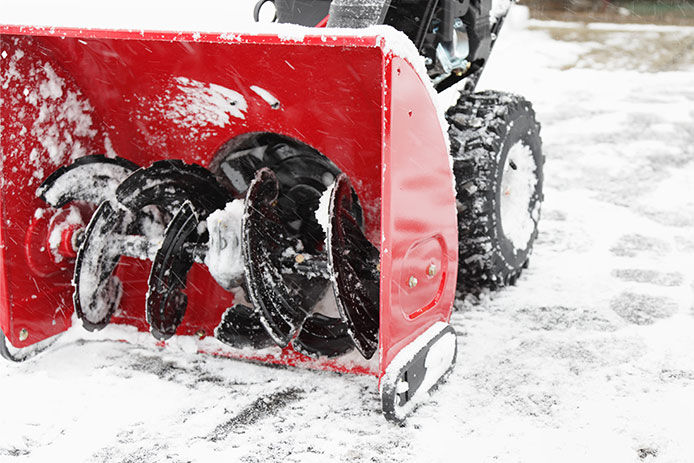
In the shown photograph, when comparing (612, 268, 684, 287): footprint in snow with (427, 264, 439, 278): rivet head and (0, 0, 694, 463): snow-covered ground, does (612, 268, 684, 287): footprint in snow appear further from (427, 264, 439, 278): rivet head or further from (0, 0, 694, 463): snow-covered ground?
(427, 264, 439, 278): rivet head

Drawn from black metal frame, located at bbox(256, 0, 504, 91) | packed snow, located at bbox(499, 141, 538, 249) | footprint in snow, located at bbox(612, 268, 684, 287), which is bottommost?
footprint in snow, located at bbox(612, 268, 684, 287)

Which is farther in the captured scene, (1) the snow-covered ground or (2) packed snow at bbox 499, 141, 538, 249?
(2) packed snow at bbox 499, 141, 538, 249

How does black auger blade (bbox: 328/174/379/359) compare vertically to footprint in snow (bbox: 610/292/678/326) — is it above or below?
above

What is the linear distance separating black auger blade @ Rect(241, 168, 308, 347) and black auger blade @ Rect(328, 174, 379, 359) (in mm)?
218

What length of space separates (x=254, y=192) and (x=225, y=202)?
287 mm

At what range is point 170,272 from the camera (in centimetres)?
232

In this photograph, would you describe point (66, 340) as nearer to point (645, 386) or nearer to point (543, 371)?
point (543, 371)

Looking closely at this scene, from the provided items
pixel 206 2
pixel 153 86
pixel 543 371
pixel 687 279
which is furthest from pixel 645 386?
pixel 206 2

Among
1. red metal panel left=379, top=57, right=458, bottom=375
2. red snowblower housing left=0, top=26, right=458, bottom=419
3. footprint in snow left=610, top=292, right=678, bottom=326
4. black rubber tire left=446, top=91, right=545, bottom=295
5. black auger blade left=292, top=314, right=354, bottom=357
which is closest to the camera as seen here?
red metal panel left=379, top=57, right=458, bottom=375

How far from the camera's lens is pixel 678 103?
22.5 feet

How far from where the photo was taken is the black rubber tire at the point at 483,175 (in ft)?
8.74

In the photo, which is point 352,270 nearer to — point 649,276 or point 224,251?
point 224,251

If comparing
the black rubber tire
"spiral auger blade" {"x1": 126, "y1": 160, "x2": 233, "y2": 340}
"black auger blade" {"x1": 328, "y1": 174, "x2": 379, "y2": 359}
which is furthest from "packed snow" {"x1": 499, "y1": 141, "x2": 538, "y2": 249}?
"spiral auger blade" {"x1": 126, "y1": 160, "x2": 233, "y2": 340}

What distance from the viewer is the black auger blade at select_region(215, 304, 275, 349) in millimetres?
2348
